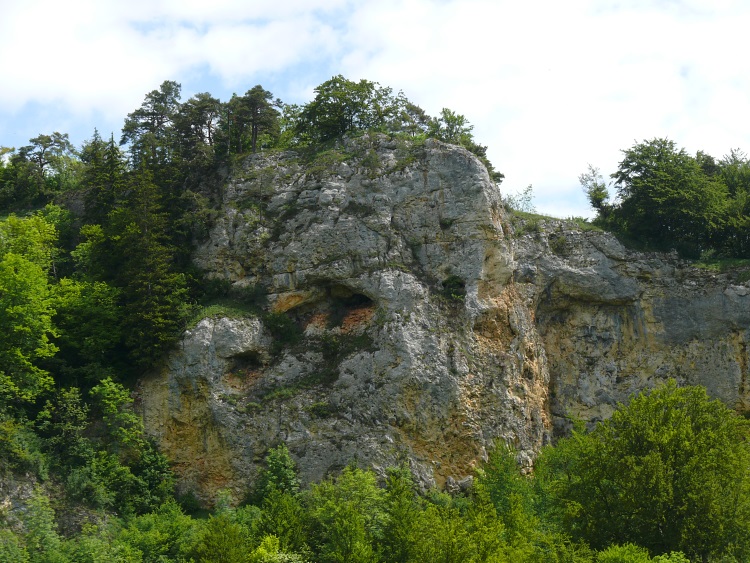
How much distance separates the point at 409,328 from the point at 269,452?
Result: 22.4 ft

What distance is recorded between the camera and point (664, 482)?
27.8 metres

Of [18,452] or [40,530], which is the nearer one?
[40,530]

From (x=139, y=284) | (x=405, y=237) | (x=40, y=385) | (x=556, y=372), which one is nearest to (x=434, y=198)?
(x=405, y=237)

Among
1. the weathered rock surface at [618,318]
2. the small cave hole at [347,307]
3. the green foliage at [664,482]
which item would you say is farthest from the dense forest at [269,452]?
the small cave hole at [347,307]

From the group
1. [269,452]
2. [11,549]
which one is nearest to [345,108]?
[269,452]

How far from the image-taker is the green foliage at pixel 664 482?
27734 millimetres

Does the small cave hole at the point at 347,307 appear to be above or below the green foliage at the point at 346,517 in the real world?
above

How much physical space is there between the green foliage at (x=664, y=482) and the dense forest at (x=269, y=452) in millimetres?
63

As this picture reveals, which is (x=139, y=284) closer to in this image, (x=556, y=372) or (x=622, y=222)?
(x=556, y=372)

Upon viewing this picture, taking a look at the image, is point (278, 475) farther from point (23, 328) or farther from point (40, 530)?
point (23, 328)

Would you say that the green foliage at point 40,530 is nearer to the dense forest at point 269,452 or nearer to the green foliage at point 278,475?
the dense forest at point 269,452

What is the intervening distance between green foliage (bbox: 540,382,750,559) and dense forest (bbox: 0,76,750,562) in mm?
63

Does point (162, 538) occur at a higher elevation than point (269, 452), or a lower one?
lower

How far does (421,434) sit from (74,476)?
39.5ft
